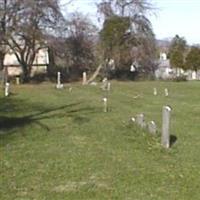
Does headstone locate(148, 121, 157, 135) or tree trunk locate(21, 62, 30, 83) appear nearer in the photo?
headstone locate(148, 121, 157, 135)

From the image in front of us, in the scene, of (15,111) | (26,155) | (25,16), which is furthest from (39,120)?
(25,16)

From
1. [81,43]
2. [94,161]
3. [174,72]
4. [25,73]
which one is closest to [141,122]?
[94,161]

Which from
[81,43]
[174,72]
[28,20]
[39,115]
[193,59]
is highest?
[28,20]

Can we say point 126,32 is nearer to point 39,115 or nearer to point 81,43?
point 81,43

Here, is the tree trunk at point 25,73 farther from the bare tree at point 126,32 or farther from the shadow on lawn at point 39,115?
the shadow on lawn at point 39,115

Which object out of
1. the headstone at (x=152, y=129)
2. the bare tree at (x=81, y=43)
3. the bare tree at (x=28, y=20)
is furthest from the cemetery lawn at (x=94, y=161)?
the bare tree at (x=81, y=43)

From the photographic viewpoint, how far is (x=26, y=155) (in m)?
11.9

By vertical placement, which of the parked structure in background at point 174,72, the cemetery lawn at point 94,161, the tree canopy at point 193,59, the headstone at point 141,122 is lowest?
the parked structure in background at point 174,72

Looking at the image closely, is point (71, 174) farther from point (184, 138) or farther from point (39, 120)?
point (39, 120)

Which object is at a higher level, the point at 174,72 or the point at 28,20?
the point at 28,20

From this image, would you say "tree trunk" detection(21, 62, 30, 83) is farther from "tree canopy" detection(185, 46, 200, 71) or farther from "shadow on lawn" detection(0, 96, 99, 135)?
"shadow on lawn" detection(0, 96, 99, 135)

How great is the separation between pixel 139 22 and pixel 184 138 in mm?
52605

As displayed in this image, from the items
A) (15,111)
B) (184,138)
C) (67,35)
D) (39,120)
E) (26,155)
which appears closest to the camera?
(26,155)

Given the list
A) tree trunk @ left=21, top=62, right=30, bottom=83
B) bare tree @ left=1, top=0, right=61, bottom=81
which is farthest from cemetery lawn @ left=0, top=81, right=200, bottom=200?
tree trunk @ left=21, top=62, right=30, bottom=83
